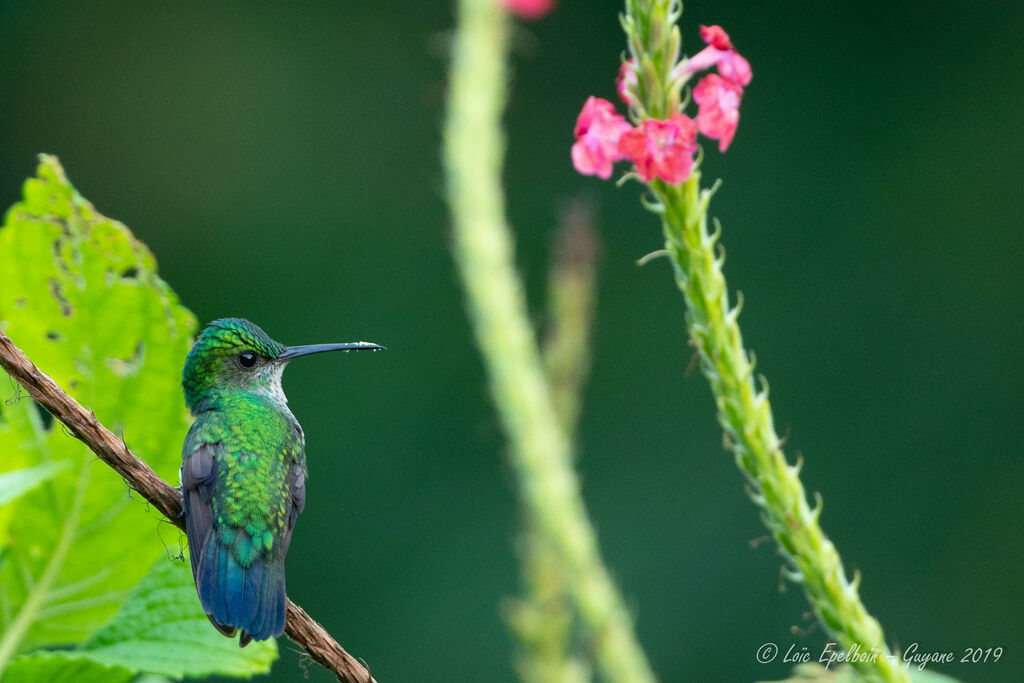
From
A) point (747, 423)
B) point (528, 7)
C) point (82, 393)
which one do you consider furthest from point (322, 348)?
point (528, 7)

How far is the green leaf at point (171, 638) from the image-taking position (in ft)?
4.10

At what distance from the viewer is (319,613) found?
7746 mm

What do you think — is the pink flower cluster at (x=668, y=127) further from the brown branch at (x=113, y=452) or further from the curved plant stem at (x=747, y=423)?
the brown branch at (x=113, y=452)

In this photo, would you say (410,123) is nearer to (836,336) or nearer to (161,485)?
(836,336)

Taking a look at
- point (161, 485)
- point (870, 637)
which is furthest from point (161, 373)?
point (870, 637)

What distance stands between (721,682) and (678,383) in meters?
2.22

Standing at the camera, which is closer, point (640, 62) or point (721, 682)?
point (640, 62)

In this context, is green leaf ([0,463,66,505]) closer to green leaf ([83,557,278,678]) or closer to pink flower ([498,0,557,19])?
green leaf ([83,557,278,678])

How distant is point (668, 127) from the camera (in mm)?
1285

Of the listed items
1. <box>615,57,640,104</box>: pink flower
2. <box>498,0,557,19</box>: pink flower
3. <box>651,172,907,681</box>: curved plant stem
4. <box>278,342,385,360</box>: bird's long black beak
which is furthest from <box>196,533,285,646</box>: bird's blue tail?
<box>498,0,557,19</box>: pink flower

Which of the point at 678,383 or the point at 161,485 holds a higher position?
the point at 678,383

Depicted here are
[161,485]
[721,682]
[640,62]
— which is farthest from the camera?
[721,682]

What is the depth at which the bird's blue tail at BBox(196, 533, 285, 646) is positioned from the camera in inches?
45.6

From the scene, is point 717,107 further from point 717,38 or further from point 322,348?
point 322,348
